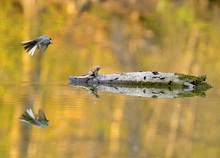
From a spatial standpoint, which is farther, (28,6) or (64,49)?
(28,6)

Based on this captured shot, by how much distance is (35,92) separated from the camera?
29.9 feet

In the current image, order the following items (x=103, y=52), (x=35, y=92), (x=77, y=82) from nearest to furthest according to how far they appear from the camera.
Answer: (x=35, y=92), (x=77, y=82), (x=103, y=52)

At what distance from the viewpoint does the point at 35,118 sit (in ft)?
25.2

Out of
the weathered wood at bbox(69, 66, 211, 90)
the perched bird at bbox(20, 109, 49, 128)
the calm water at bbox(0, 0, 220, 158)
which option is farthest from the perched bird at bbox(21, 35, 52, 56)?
the perched bird at bbox(20, 109, 49, 128)

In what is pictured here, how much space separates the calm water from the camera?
22.1 feet

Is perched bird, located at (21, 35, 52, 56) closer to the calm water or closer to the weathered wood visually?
the calm water

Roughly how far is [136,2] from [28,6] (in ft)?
14.0

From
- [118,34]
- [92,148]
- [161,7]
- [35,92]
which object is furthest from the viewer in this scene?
[161,7]

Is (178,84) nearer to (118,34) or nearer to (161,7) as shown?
(118,34)

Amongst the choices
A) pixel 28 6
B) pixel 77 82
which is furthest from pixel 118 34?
pixel 77 82

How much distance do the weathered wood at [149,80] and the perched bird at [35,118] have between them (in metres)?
1.72

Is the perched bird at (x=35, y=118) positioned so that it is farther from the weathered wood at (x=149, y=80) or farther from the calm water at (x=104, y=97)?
the weathered wood at (x=149, y=80)

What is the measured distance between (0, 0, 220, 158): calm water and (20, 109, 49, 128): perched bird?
0.22 ft

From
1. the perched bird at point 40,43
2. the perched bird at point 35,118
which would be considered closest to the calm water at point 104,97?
the perched bird at point 35,118
